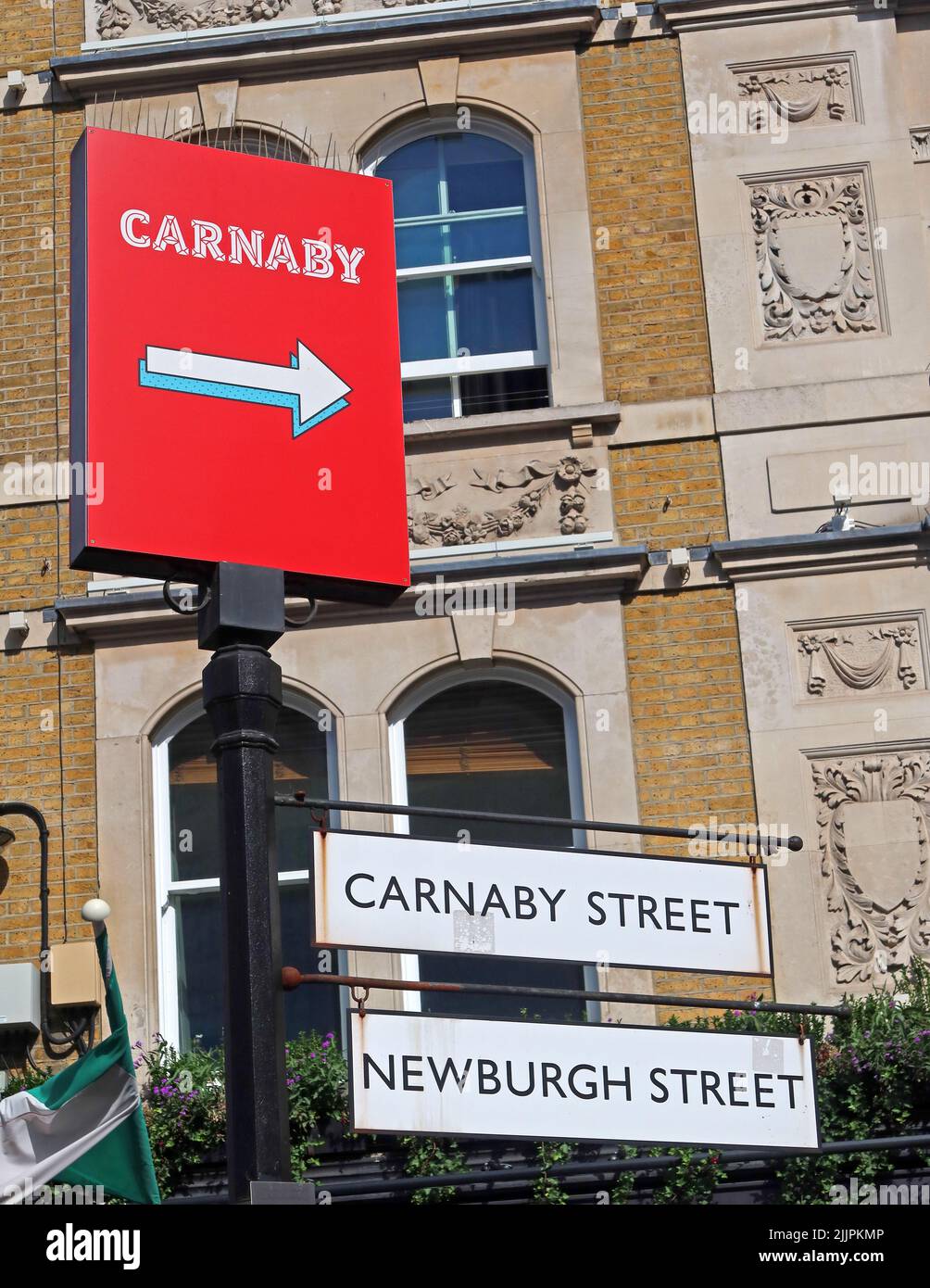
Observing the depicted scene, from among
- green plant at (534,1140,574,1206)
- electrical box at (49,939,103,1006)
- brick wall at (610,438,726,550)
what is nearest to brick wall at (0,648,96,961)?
electrical box at (49,939,103,1006)

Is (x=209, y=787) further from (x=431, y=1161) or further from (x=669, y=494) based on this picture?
(x=669, y=494)

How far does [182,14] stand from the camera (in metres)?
12.7

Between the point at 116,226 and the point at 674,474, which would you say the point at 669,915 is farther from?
the point at 674,474

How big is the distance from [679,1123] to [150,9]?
884 centimetres

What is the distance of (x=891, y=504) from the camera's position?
11.4 meters

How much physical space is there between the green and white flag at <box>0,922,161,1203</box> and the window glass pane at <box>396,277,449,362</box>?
4642 millimetres

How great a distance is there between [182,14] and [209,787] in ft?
16.0

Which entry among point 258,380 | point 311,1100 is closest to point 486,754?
point 311,1100

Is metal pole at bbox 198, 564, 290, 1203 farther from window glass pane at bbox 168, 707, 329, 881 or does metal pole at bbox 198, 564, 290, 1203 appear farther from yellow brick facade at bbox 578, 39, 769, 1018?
window glass pane at bbox 168, 707, 329, 881

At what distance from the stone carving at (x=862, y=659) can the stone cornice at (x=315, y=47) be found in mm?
4101

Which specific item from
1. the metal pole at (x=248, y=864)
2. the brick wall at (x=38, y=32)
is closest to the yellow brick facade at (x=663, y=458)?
the brick wall at (x=38, y=32)

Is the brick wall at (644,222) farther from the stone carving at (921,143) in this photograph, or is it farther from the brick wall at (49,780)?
the brick wall at (49,780)

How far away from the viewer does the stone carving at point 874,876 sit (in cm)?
1050

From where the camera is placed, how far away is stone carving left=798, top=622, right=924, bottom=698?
11078 millimetres
